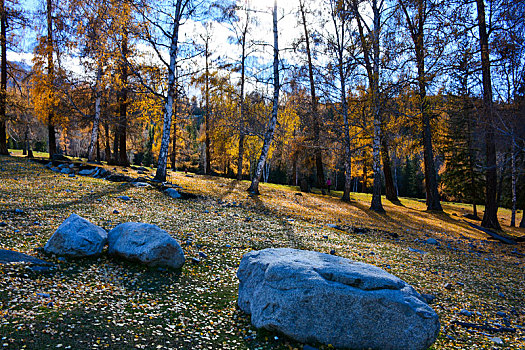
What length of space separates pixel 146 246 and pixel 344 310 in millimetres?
4734

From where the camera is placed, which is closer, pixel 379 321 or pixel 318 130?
pixel 379 321

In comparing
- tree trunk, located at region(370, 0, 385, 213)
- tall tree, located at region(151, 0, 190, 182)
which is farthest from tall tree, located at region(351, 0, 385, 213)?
tall tree, located at region(151, 0, 190, 182)

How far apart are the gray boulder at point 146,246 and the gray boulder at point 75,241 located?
14.0 inches

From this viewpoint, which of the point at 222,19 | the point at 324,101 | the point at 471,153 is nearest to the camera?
the point at 222,19

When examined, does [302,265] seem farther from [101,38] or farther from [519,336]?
[101,38]

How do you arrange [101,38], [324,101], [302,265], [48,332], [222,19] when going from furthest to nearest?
1. [324,101]
2. [222,19]
3. [101,38]
4. [302,265]
5. [48,332]

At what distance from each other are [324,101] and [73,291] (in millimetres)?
23390

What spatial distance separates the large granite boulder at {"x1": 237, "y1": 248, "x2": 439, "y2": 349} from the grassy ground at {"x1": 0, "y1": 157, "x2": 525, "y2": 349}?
43 centimetres

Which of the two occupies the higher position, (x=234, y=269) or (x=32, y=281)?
(x=32, y=281)

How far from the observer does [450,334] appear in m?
5.69

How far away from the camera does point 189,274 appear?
730 centimetres

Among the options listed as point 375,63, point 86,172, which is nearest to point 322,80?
point 375,63

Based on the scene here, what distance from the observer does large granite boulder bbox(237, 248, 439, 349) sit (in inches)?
183

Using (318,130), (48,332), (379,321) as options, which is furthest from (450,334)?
(318,130)
